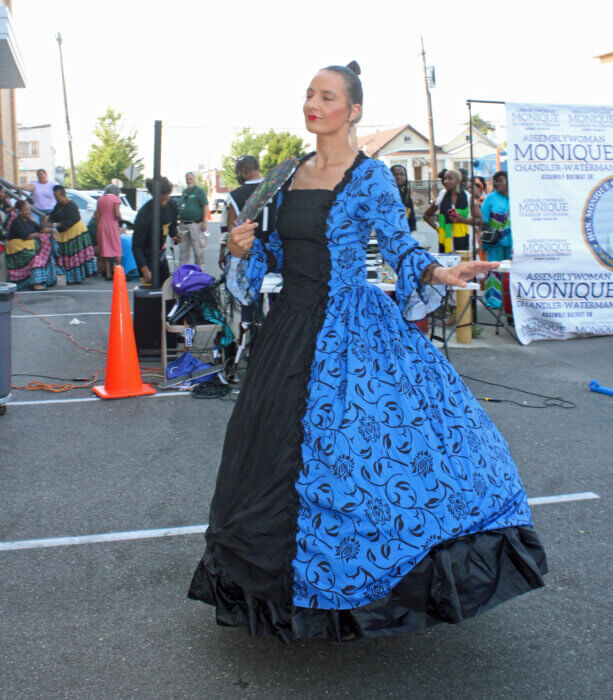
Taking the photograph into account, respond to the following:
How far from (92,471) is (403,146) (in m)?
82.1

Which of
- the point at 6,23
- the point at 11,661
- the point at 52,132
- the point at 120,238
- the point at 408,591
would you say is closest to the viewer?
the point at 408,591

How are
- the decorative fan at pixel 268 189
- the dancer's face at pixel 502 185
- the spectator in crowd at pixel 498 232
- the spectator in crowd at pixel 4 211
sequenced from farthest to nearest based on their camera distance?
the spectator in crowd at pixel 4 211 → the dancer's face at pixel 502 185 → the spectator in crowd at pixel 498 232 → the decorative fan at pixel 268 189

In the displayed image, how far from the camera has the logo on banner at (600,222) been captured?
902cm

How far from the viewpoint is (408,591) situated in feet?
8.11

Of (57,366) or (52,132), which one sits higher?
(52,132)

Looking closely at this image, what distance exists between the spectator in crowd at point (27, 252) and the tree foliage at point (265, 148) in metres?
56.9

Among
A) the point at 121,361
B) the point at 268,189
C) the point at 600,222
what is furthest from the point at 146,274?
the point at 268,189

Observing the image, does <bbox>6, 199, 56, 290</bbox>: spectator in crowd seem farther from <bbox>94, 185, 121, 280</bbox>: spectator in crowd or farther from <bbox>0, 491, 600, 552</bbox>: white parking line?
<bbox>0, 491, 600, 552</bbox>: white parking line

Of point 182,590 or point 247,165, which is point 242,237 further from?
point 247,165

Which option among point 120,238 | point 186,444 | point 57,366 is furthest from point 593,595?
point 120,238

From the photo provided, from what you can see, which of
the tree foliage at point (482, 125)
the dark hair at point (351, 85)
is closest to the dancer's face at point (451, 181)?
the dark hair at point (351, 85)

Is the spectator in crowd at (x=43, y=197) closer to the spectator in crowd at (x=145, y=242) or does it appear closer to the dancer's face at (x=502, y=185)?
the spectator in crowd at (x=145, y=242)

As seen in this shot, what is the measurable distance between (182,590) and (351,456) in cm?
123

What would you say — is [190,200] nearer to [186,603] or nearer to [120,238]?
[120,238]
